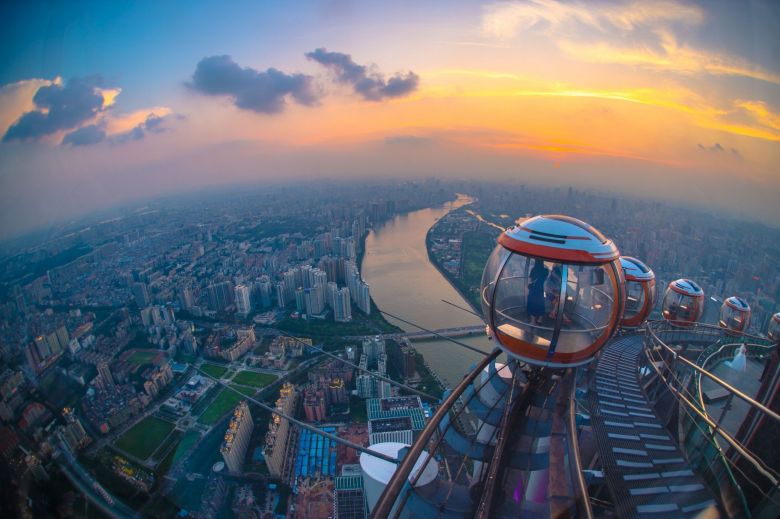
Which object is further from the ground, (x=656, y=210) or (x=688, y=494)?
(x=688, y=494)

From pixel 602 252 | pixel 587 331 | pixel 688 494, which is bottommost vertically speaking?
pixel 688 494

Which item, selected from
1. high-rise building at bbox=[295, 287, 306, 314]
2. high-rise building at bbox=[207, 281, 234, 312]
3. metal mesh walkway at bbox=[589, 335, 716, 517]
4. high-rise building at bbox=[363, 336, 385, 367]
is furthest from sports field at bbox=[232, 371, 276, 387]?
metal mesh walkway at bbox=[589, 335, 716, 517]

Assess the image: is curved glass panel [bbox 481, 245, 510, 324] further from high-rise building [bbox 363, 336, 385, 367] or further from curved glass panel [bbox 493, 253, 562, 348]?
high-rise building [bbox 363, 336, 385, 367]

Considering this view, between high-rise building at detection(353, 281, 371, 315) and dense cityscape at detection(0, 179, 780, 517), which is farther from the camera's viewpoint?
high-rise building at detection(353, 281, 371, 315)

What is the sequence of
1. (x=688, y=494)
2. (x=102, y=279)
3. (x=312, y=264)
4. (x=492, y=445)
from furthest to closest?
(x=312, y=264)
(x=102, y=279)
(x=492, y=445)
(x=688, y=494)

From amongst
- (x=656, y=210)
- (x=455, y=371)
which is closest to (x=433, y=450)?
(x=455, y=371)

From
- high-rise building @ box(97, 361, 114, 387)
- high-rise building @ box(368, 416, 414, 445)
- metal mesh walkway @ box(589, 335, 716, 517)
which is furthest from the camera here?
high-rise building @ box(97, 361, 114, 387)

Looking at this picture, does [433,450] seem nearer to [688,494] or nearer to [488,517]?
[488,517]

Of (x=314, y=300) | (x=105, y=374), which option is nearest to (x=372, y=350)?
(x=314, y=300)
